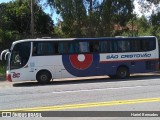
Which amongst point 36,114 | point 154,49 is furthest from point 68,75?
point 36,114

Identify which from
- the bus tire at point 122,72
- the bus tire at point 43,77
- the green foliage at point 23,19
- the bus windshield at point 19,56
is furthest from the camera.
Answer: the green foliage at point 23,19

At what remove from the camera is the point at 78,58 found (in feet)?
71.8

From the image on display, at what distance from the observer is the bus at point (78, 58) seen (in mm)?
20703

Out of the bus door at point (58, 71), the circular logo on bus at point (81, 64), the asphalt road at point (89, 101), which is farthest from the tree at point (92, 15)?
the asphalt road at point (89, 101)

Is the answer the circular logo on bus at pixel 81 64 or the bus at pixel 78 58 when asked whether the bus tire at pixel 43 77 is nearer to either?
the bus at pixel 78 58

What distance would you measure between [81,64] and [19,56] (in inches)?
141

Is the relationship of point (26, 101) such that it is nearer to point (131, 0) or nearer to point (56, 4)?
point (56, 4)

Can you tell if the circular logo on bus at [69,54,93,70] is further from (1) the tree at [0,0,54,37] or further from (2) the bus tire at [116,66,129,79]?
(1) the tree at [0,0,54,37]

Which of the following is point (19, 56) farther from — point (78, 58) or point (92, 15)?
point (92, 15)

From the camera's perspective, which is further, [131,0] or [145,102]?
[131,0]

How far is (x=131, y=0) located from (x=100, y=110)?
22.9 metres

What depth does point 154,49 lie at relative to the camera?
2398 centimetres

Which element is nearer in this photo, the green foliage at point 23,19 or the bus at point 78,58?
the bus at point 78,58

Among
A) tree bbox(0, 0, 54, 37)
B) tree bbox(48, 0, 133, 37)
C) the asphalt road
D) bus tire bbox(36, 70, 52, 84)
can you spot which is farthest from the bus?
tree bbox(0, 0, 54, 37)
